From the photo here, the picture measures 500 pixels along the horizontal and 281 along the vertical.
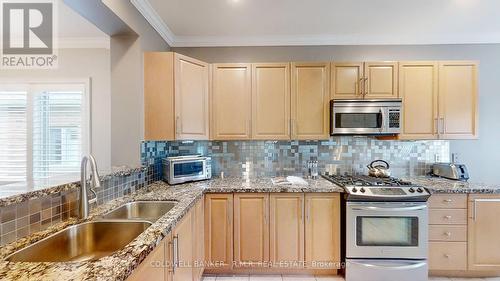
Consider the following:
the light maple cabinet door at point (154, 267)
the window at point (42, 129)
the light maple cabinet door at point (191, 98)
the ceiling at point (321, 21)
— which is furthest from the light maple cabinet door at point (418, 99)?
the window at point (42, 129)

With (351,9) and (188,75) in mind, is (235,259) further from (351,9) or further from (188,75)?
(351,9)

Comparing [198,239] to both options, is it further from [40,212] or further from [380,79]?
[380,79]

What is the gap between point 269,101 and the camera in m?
2.87

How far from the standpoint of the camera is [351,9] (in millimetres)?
2418

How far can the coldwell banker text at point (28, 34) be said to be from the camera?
2.40 metres

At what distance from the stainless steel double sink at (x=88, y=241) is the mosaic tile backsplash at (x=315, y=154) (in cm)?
152

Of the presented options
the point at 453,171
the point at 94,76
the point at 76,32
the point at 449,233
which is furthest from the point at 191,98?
the point at 453,171

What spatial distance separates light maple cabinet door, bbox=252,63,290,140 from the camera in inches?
113

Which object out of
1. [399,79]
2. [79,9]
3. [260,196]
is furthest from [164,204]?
[399,79]

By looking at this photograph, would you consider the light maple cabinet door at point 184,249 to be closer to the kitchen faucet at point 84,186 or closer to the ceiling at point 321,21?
the kitchen faucet at point 84,186

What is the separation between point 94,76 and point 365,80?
3.27 m

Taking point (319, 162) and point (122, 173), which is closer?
point (122, 173)

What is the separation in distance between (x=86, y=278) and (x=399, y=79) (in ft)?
10.3

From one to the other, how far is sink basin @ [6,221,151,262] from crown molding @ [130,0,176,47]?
6.02ft
